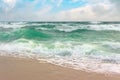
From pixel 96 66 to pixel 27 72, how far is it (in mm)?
2007

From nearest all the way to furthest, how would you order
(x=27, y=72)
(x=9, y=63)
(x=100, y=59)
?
(x=27, y=72) < (x=9, y=63) < (x=100, y=59)

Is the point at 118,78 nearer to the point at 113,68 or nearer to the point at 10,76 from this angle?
the point at 113,68

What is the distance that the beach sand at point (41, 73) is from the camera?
5160 millimetres

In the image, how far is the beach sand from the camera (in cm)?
516

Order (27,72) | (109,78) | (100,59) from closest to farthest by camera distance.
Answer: (109,78), (27,72), (100,59)

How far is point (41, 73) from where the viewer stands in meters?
5.55

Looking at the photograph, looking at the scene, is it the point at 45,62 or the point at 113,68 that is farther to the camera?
the point at 45,62

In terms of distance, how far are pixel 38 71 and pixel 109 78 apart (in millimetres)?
1807

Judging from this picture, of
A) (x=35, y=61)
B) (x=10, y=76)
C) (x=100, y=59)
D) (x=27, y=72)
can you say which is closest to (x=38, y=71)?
(x=27, y=72)

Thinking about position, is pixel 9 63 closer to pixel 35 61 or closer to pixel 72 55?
pixel 35 61

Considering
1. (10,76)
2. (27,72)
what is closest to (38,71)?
(27,72)

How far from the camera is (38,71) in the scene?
5754mm

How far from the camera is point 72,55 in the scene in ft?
27.1

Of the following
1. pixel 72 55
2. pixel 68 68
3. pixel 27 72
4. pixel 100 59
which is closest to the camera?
pixel 27 72
